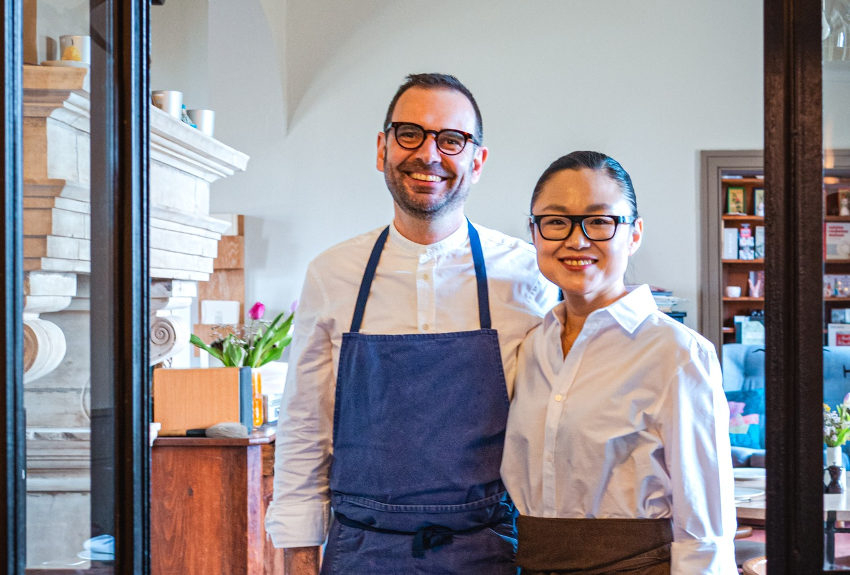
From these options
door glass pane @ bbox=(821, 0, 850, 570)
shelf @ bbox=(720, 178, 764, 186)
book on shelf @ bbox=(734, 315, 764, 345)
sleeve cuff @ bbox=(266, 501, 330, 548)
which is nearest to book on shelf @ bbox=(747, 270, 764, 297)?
book on shelf @ bbox=(734, 315, 764, 345)

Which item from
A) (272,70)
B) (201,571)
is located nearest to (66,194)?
(201,571)

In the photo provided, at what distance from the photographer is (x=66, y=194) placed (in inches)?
39.6

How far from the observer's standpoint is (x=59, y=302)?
0.99m

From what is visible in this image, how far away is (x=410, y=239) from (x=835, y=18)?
3.08 feet

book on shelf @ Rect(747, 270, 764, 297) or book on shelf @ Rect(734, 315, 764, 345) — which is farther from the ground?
book on shelf @ Rect(747, 270, 764, 297)

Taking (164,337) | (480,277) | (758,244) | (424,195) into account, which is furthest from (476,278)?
(758,244)

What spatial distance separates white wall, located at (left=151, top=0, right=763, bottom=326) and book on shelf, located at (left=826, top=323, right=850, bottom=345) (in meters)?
4.99

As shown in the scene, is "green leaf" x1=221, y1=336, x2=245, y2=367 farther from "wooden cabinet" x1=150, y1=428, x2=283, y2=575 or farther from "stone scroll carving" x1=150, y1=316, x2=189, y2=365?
"wooden cabinet" x1=150, y1=428, x2=283, y2=575

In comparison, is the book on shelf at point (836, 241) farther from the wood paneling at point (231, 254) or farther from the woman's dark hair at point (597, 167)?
the wood paneling at point (231, 254)

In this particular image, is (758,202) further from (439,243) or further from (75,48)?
(75,48)

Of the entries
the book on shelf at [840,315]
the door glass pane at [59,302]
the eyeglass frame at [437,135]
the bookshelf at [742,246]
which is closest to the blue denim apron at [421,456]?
the eyeglass frame at [437,135]

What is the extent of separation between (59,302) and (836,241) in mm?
809

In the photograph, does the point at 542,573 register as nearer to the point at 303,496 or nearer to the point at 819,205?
the point at 303,496

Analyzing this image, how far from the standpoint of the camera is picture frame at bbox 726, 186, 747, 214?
7105mm
